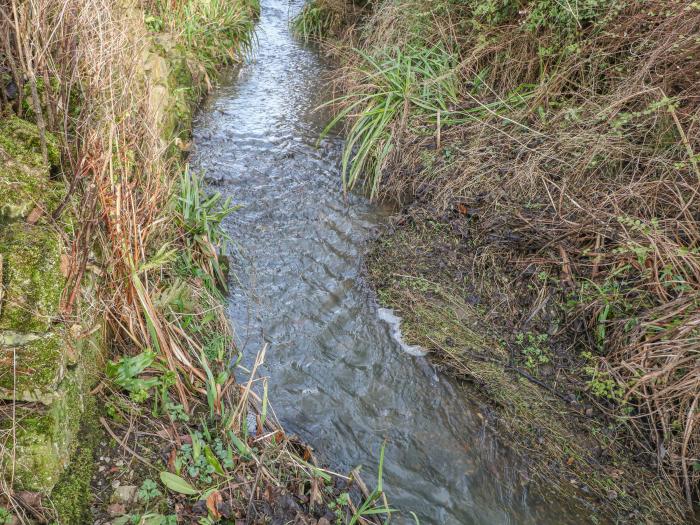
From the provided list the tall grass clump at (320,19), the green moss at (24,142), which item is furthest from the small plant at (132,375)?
the tall grass clump at (320,19)

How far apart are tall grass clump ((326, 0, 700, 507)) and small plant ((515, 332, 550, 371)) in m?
0.15

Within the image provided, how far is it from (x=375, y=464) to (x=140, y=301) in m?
1.48

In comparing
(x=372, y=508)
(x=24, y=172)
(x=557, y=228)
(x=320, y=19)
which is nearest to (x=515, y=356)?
(x=557, y=228)

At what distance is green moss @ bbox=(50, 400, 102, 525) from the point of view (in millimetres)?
1796

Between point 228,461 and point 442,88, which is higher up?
point 442,88

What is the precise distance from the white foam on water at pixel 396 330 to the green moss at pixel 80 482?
1.98 meters

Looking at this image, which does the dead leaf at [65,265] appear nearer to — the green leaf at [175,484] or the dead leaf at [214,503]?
the green leaf at [175,484]

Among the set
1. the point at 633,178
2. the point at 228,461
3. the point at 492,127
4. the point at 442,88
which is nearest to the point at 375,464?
the point at 228,461

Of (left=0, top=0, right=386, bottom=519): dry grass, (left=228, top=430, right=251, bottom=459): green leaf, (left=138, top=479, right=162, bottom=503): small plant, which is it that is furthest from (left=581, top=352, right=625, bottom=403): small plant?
(left=138, top=479, right=162, bottom=503): small plant

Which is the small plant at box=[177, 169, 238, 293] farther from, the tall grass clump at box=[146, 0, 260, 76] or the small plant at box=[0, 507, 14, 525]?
the tall grass clump at box=[146, 0, 260, 76]

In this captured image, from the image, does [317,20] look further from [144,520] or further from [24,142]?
[144,520]

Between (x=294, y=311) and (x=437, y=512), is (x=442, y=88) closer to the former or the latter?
(x=294, y=311)

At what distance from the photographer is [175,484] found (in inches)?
80.3

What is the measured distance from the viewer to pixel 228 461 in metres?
2.26
